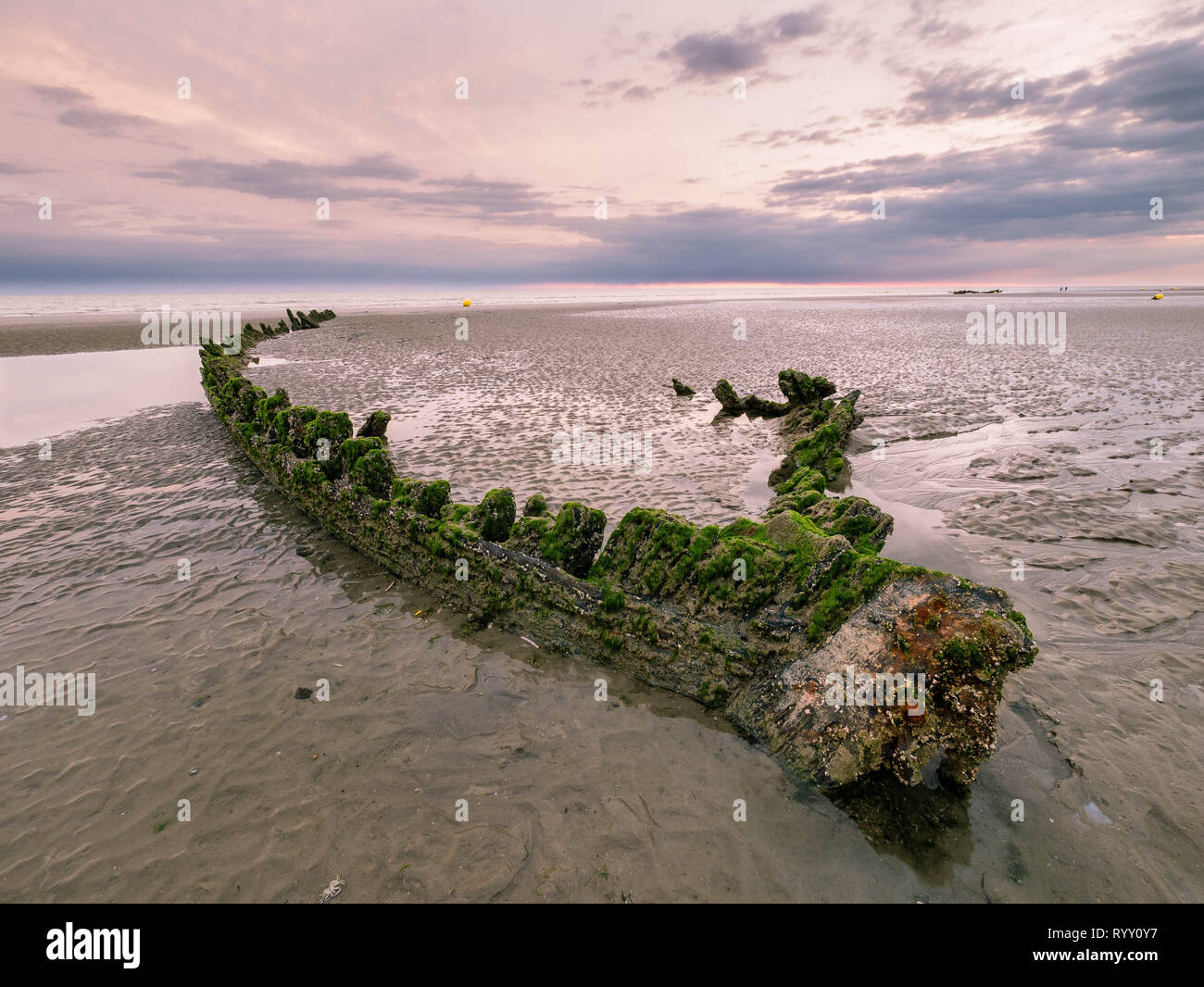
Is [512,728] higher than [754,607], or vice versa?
[754,607]

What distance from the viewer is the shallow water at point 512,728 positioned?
4.25 meters

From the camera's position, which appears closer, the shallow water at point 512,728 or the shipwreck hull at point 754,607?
the shallow water at point 512,728

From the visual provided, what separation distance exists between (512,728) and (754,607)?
2.90m

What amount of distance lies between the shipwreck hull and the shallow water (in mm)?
412

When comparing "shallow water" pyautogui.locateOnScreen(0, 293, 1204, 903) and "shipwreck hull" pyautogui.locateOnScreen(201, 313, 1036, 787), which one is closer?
"shallow water" pyautogui.locateOnScreen(0, 293, 1204, 903)

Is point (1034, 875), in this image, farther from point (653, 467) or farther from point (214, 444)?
point (214, 444)

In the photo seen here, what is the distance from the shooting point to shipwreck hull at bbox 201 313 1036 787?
4.50m

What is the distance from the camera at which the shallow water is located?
14.0ft

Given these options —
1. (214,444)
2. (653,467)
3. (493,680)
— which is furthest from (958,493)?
(214,444)

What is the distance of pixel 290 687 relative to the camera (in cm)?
636

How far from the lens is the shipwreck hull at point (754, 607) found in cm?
450

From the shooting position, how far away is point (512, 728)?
18.9 feet

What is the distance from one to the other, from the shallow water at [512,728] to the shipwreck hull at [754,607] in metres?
0.41
